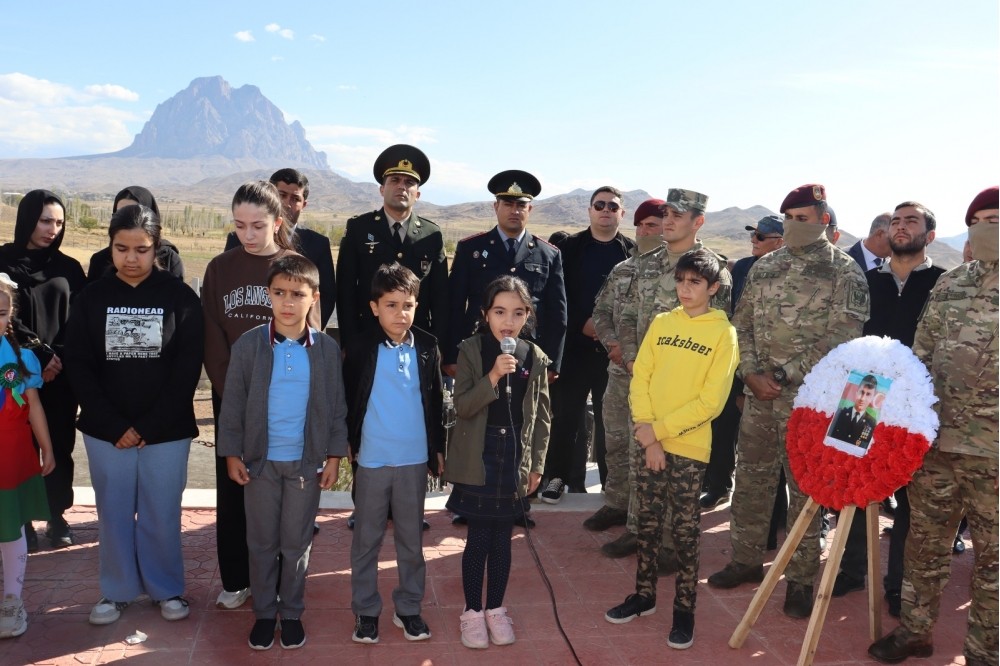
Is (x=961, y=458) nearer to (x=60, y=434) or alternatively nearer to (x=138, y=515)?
(x=138, y=515)

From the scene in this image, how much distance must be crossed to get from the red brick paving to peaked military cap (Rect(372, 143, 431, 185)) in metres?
2.38

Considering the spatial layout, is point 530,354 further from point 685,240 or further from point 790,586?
point 790,586

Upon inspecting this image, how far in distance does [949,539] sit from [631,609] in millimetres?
1562

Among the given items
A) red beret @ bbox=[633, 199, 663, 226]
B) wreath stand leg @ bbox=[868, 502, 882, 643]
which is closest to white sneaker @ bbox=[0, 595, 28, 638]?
wreath stand leg @ bbox=[868, 502, 882, 643]

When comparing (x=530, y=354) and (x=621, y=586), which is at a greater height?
(x=530, y=354)

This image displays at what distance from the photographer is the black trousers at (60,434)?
15.1 ft

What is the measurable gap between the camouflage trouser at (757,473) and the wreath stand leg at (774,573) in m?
0.51

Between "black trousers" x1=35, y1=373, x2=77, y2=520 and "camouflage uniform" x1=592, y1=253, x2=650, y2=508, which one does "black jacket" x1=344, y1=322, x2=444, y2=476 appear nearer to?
"camouflage uniform" x1=592, y1=253, x2=650, y2=508

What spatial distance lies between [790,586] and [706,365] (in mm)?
1398

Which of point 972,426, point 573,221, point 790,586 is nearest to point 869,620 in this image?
point 790,586

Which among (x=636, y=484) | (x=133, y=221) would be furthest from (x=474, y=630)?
(x=133, y=221)

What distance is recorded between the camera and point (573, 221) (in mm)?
115125

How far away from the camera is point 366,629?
11.9ft

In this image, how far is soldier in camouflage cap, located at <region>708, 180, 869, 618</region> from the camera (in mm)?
4094
